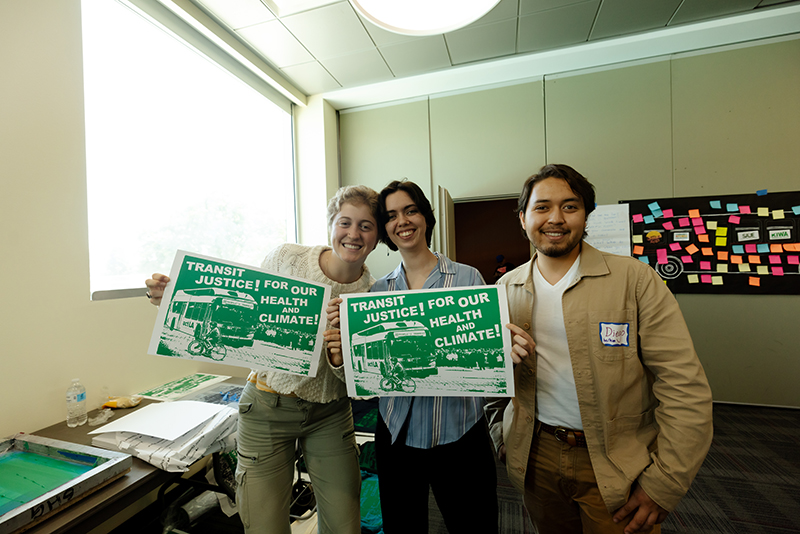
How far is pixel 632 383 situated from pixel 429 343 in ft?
1.92

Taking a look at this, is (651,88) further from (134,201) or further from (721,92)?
(134,201)

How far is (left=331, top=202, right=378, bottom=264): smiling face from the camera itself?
1.18 m

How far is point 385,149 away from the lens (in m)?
3.77

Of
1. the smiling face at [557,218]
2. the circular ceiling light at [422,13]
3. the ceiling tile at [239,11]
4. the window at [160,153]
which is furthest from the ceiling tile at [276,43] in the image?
the smiling face at [557,218]

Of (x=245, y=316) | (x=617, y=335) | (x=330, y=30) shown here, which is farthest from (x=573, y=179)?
(x=330, y=30)

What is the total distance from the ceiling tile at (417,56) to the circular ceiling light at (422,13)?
5.51 ft

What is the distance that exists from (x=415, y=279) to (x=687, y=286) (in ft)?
10.2

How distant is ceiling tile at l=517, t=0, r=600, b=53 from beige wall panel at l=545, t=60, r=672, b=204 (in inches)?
18.2

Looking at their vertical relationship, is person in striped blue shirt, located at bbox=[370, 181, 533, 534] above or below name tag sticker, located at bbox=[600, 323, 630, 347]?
below

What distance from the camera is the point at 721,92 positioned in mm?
2906

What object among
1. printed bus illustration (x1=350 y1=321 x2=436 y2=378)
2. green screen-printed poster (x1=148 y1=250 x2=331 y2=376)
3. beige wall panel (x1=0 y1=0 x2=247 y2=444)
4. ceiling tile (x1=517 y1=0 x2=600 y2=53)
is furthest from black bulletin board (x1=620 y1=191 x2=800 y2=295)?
beige wall panel (x1=0 y1=0 x2=247 y2=444)

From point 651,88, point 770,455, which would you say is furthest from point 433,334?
point 651,88

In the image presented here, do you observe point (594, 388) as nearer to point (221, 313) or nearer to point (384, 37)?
point (221, 313)

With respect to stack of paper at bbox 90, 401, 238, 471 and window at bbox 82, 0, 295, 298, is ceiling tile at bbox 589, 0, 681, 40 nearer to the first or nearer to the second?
window at bbox 82, 0, 295, 298
